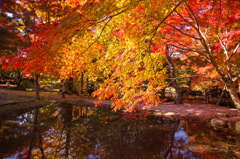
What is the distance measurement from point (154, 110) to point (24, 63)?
8.87 metres

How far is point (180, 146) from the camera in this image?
15.5ft

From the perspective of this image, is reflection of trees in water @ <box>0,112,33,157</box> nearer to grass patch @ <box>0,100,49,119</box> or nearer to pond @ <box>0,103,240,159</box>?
pond @ <box>0,103,240,159</box>

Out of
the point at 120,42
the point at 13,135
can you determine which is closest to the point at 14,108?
the point at 13,135

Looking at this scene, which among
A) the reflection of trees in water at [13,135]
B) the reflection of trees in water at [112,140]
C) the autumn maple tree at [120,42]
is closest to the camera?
the autumn maple tree at [120,42]

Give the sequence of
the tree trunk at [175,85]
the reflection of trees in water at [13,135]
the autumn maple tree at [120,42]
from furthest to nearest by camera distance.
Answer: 1. the tree trunk at [175,85]
2. the reflection of trees in water at [13,135]
3. the autumn maple tree at [120,42]

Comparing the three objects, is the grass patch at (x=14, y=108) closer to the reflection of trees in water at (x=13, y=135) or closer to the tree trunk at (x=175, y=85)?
the reflection of trees in water at (x=13, y=135)

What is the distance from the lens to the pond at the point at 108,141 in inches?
160

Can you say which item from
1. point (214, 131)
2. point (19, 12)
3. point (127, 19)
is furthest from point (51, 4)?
point (214, 131)

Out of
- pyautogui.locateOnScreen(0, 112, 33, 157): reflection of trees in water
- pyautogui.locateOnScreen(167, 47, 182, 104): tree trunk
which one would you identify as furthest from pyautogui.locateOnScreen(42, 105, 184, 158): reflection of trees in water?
pyautogui.locateOnScreen(167, 47, 182, 104): tree trunk

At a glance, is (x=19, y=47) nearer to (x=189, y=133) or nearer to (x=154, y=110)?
(x=154, y=110)

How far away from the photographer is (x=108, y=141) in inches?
195

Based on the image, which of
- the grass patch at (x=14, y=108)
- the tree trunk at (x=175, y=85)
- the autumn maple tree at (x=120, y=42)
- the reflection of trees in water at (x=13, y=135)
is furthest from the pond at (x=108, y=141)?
the tree trunk at (x=175, y=85)

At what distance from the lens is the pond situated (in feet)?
13.3

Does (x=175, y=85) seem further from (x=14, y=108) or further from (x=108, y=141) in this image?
(x=14, y=108)
